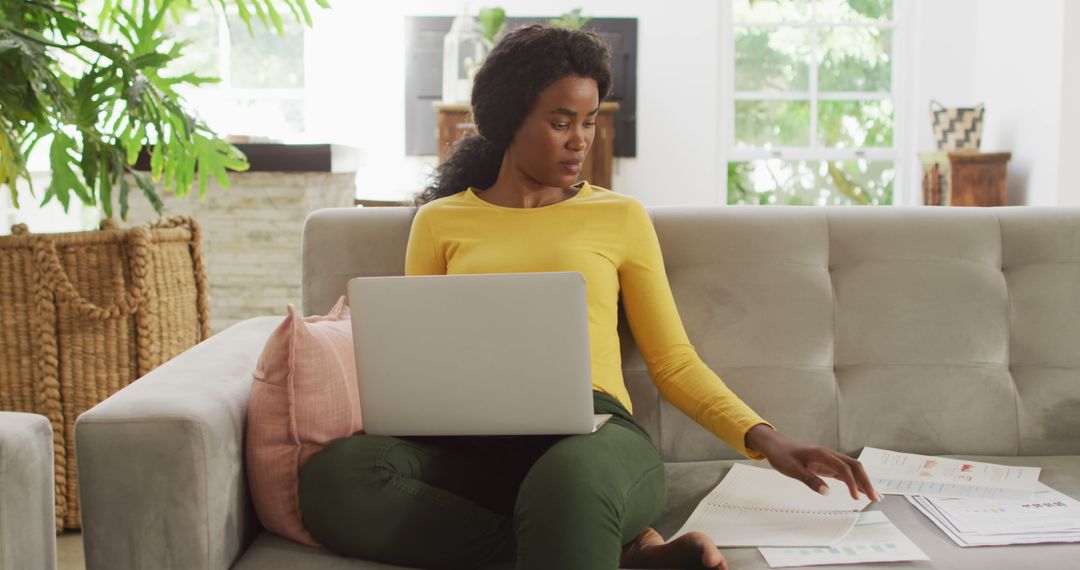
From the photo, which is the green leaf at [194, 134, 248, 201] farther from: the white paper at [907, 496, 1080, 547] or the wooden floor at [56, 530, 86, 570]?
the white paper at [907, 496, 1080, 547]

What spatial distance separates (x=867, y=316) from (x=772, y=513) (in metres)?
0.50

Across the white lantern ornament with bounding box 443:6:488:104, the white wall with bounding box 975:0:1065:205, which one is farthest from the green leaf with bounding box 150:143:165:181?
the white wall with bounding box 975:0:1065:205

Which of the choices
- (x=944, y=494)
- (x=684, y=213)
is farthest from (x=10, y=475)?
(x=944, y=494)

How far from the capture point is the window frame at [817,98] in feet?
20.5

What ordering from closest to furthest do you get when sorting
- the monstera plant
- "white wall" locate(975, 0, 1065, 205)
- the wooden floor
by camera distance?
the monstera plant < the wooden floor < "white wall" locate(975, 0, 1065, 205)

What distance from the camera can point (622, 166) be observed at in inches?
245

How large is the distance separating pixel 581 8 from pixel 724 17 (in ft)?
2.97

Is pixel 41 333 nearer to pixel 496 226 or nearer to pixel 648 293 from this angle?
pixel 496 226

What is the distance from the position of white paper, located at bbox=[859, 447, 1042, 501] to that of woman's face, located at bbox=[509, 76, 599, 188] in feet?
2.35

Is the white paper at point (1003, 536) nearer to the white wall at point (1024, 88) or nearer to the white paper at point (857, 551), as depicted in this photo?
the white paper at point (857, 551)

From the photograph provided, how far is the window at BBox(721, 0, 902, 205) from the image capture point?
628 cm

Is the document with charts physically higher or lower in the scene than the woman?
lower

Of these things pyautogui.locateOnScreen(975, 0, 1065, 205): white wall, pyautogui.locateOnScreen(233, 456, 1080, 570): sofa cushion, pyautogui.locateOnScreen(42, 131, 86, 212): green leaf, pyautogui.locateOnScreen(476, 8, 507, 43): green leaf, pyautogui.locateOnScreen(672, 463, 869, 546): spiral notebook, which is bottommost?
pyautogui.locateOnScreen(233, 456, 1080, 570): sofa cushion

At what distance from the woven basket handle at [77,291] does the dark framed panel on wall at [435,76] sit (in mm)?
3782
